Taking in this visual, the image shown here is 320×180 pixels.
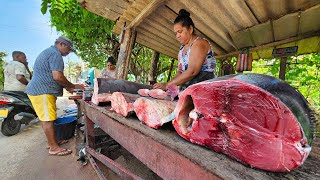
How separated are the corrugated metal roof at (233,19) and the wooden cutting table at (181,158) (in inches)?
91.5

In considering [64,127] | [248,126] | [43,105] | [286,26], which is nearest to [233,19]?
[286,26]

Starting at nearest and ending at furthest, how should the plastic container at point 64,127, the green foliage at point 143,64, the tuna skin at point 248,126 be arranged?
1. the tuna skin at point 248,126
2. the plastic container at point 64,127
3. the green foliage at point 143,64

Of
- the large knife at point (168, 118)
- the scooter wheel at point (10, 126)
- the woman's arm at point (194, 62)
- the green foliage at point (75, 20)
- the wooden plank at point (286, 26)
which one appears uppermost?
the green foliage at point (75, 20)

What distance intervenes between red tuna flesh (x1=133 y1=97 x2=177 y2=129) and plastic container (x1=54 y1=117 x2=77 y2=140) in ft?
13.1

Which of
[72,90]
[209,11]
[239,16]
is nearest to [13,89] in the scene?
[72,90]

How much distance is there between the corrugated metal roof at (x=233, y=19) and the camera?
2.99 meters

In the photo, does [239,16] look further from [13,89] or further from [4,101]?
[13,89]

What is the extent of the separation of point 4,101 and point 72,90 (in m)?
2.56

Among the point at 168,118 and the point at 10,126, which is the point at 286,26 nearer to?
the point at 168,118

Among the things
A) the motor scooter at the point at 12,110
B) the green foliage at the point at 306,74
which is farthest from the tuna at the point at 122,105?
the green foliage at the point at 306,74

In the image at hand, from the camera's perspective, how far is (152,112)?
43.4 inches

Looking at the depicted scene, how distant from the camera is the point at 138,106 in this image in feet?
4.04

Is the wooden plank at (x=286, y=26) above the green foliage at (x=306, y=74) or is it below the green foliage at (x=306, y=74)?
above

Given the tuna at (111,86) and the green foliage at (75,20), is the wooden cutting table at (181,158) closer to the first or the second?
the tuna at (111,86)
